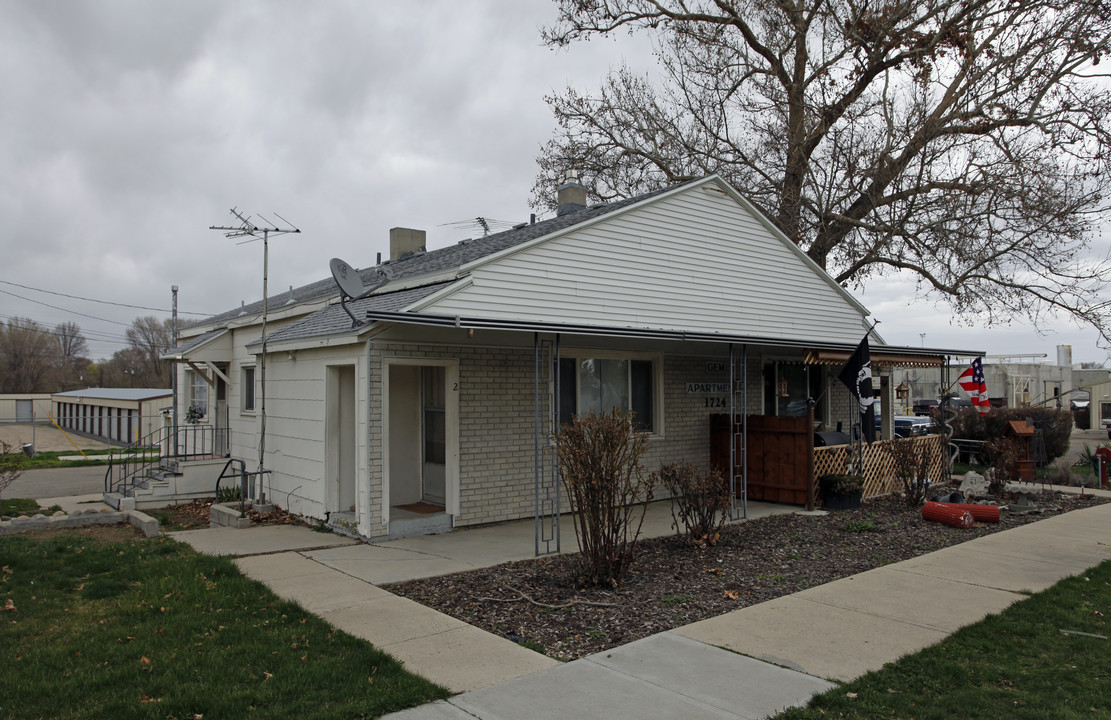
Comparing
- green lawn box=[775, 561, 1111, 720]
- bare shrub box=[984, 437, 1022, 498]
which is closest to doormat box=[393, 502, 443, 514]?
green lawn box=[775, 561, 1111, 720]

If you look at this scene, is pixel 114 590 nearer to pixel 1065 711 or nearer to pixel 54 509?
pixel 54 509

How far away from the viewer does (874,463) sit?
547 inches

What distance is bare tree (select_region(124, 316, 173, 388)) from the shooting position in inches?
2852

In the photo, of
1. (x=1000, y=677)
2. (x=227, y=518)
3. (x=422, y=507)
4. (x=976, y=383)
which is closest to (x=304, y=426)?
(x=227, y=518)

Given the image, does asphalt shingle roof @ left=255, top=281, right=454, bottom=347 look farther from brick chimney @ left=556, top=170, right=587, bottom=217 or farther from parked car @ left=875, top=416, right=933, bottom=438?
parked car @ left=875, top=416, right=933, bottom=438

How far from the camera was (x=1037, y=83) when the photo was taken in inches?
756

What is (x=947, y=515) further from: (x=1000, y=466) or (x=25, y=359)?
(x=25, y=359)

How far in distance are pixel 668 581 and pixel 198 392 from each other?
14.8 metres

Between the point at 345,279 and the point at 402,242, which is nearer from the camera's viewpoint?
the point at 345,279

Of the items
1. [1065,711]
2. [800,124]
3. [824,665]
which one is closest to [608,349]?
[824,665]

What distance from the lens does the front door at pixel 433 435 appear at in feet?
36.2

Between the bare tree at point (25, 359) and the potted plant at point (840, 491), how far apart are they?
78.0 meters

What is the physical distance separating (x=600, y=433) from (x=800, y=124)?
1770 cm

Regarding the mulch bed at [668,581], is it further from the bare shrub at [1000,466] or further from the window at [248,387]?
the window at [248,387]
